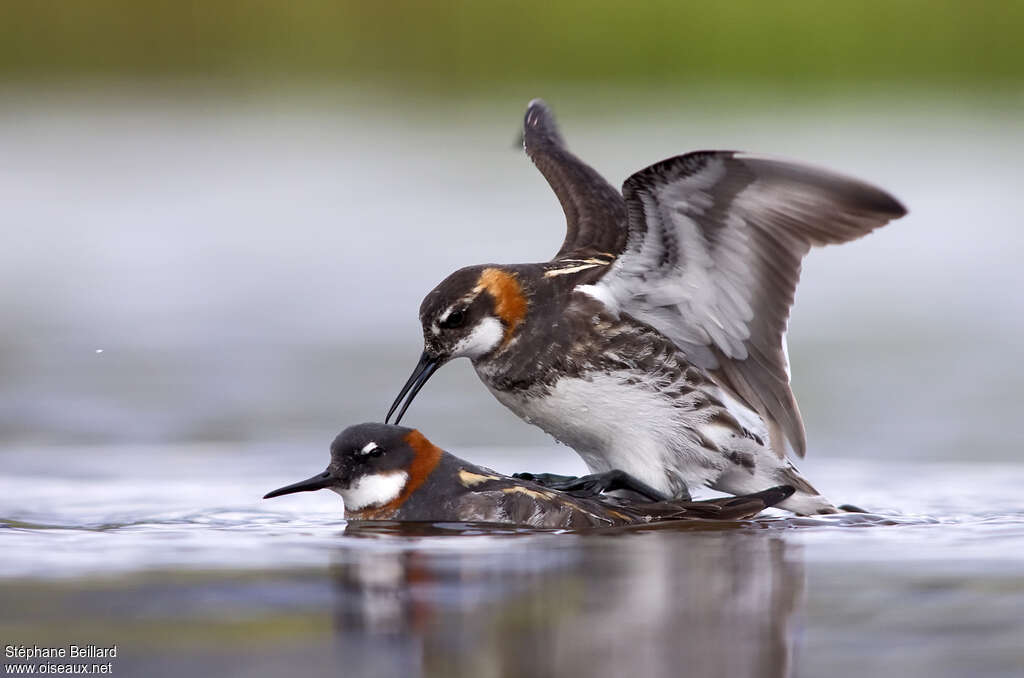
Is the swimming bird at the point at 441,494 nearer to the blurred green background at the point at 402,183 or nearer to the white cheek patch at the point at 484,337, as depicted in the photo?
the white cheek patch at the point at 484,337

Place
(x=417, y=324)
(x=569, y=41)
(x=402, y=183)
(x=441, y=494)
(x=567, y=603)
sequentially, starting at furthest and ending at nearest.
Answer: (x=569, y=41) → (x=402, y=183) → (x=417, y=324) → (x=441, y=494) → (x=567, y=603)

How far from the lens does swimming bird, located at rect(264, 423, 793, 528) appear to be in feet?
29.4

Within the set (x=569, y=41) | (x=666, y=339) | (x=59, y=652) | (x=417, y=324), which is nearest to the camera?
(x=59, y=652)

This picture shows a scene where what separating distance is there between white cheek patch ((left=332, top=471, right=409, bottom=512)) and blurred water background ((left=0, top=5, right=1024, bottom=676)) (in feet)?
1.05

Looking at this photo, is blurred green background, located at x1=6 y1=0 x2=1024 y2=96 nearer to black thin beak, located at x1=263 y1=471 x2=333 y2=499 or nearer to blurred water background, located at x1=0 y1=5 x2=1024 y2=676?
blurred water background, located at x1=0 y1=5 x2=1024 y2=676

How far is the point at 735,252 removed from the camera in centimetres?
958

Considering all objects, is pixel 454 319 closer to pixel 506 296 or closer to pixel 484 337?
pixel 484 337

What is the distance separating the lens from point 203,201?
25.8 metres

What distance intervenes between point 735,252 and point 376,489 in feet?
7.90

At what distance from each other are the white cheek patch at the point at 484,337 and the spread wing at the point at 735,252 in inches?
26.0

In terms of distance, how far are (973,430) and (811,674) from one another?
7193mm

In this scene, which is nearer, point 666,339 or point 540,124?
point 666,339

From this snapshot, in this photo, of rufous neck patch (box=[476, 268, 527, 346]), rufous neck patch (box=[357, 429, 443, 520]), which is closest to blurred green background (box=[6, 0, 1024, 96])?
rufous neck patch (box=[476, 268, 527, 346])

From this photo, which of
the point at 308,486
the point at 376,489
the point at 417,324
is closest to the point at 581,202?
the point at 376,489
